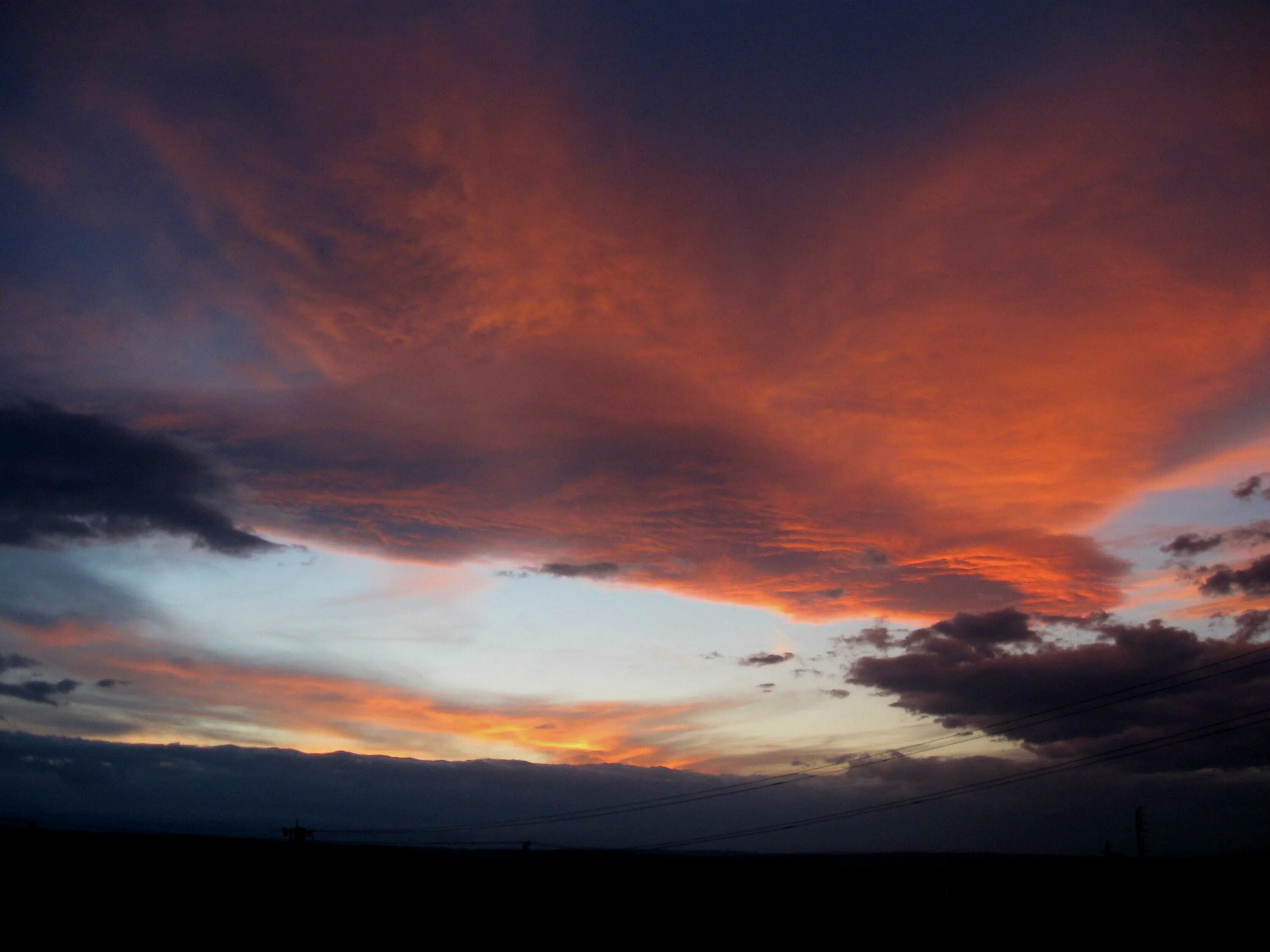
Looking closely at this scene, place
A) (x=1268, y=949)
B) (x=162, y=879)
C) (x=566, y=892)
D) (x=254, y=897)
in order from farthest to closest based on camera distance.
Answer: (x=566, y=892)
(x=162, y=879)
(x=254, y=897)
(x=1268, y=949)

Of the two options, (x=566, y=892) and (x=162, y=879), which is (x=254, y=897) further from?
→ (x=566, y=892)

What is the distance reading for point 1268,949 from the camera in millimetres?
67438

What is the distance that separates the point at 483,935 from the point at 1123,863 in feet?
354

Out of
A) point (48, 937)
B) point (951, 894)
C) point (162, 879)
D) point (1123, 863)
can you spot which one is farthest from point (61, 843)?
point (1123, 863)

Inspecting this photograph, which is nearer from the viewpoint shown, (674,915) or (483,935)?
(483,935)

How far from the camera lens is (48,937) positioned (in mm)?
63219

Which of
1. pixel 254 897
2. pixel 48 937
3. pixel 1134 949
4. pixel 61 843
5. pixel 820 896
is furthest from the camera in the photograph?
pixel 61 843

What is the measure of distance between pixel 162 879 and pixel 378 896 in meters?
24.2

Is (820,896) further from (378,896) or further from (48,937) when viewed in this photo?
Result: (48,937)

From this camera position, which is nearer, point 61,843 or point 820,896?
point 820,896

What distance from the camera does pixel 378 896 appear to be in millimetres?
92188

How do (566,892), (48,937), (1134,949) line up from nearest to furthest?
(48,937), (1134,949), (566,892)

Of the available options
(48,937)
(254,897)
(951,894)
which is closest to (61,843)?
(254,897)

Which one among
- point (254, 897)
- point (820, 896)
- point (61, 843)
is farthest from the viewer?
point (61, 843)
